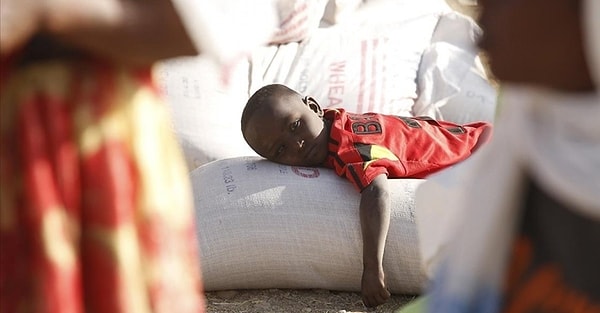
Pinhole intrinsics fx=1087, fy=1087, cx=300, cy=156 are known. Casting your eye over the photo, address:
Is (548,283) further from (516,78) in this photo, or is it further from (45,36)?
(45,36)

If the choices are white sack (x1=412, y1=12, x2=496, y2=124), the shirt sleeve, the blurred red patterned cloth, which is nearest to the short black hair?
the shirt sleeve

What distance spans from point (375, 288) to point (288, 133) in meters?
0.55

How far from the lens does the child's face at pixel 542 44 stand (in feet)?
3.59

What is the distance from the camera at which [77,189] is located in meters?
1.19

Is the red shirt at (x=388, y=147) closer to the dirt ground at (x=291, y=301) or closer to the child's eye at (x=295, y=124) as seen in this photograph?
the child's eye at (x=295, y=124)

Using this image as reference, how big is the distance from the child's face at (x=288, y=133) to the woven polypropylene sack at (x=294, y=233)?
49mm

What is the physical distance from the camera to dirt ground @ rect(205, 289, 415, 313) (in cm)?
320

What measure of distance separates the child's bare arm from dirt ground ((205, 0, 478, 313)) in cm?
7

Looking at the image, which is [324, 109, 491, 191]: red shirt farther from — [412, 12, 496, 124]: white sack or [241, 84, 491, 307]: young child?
[412, 12, 496, 124]: white sack

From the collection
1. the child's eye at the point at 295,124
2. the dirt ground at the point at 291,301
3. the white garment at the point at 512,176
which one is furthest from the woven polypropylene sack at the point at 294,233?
the white garment at the point at 512,176

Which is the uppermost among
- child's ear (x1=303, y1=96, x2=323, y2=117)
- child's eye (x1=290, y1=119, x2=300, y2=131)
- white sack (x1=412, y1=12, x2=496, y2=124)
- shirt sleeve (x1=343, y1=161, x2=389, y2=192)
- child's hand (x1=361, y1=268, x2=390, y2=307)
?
child's eye (x1=290, y1=119, x2=300, y2=131)

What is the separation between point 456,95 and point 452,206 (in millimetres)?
2795

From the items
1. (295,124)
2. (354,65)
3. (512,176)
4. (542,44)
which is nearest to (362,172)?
(295,124)

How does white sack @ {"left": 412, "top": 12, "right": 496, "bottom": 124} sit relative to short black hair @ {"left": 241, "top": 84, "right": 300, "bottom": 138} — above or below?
below
